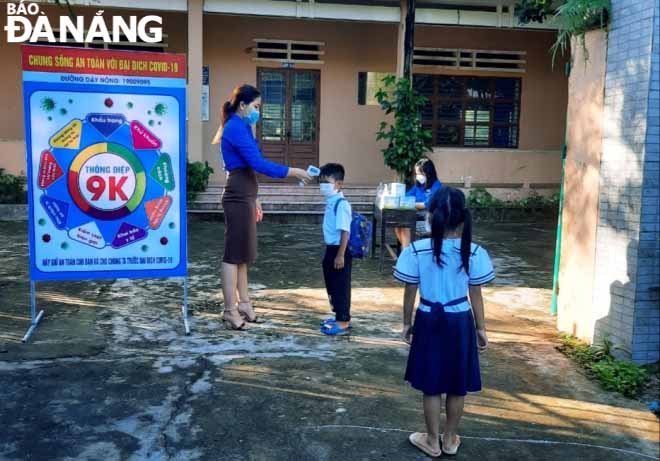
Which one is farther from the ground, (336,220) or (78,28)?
(78,28)

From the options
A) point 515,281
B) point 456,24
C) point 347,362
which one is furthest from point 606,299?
point 456,24

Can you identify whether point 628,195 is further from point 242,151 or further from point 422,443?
point 242,151

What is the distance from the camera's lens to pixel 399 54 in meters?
11.6

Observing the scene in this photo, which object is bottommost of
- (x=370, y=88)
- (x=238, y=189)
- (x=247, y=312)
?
(x=247, y=312)

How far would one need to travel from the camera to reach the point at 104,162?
5098mm

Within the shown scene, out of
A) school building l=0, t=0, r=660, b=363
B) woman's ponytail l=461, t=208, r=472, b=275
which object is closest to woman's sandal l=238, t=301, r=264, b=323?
woman's ponytail l=461, t=208, r=472, b=275

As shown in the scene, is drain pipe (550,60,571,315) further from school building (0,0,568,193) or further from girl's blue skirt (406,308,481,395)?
school building (0,0,568,193)

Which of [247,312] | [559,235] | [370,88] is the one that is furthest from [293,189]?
[559,235]

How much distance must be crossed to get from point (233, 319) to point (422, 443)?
7.47 ft

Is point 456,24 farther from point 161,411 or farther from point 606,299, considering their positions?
point 161,411

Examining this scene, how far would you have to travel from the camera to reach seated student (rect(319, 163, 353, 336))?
5.07m

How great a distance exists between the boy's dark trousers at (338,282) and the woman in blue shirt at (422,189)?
6.84ft

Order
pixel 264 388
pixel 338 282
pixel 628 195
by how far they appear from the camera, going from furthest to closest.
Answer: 1. pixel 338 282
2. pixel 628 195
3. pixel 264 388

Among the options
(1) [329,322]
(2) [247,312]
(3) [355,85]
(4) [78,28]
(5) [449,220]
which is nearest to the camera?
(5) [449,220]
